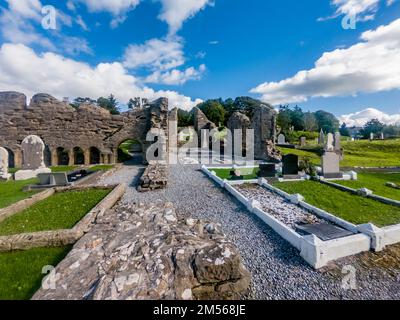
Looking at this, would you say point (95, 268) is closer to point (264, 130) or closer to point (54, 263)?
point (54, 263)

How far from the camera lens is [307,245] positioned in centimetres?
412

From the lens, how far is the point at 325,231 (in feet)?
16.8

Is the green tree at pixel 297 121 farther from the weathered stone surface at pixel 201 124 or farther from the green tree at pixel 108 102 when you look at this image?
the green tree at pixel 108 102

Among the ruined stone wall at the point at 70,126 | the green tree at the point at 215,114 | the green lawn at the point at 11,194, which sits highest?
the green tree at the point at 215,114

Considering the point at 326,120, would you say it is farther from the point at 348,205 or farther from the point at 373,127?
the point at 348,205

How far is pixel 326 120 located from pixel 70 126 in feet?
272

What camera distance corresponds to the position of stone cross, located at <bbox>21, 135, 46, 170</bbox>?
1271 centimetres

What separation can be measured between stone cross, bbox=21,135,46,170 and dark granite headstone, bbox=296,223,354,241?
50.0 ft

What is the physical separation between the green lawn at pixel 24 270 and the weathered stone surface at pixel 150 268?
1.48 feet

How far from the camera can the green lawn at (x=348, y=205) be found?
611 centimetres

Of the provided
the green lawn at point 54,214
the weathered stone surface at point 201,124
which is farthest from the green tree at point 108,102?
the green lawn at point 54,214

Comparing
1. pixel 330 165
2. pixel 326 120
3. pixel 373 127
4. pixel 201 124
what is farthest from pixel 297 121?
pixel 330 165
